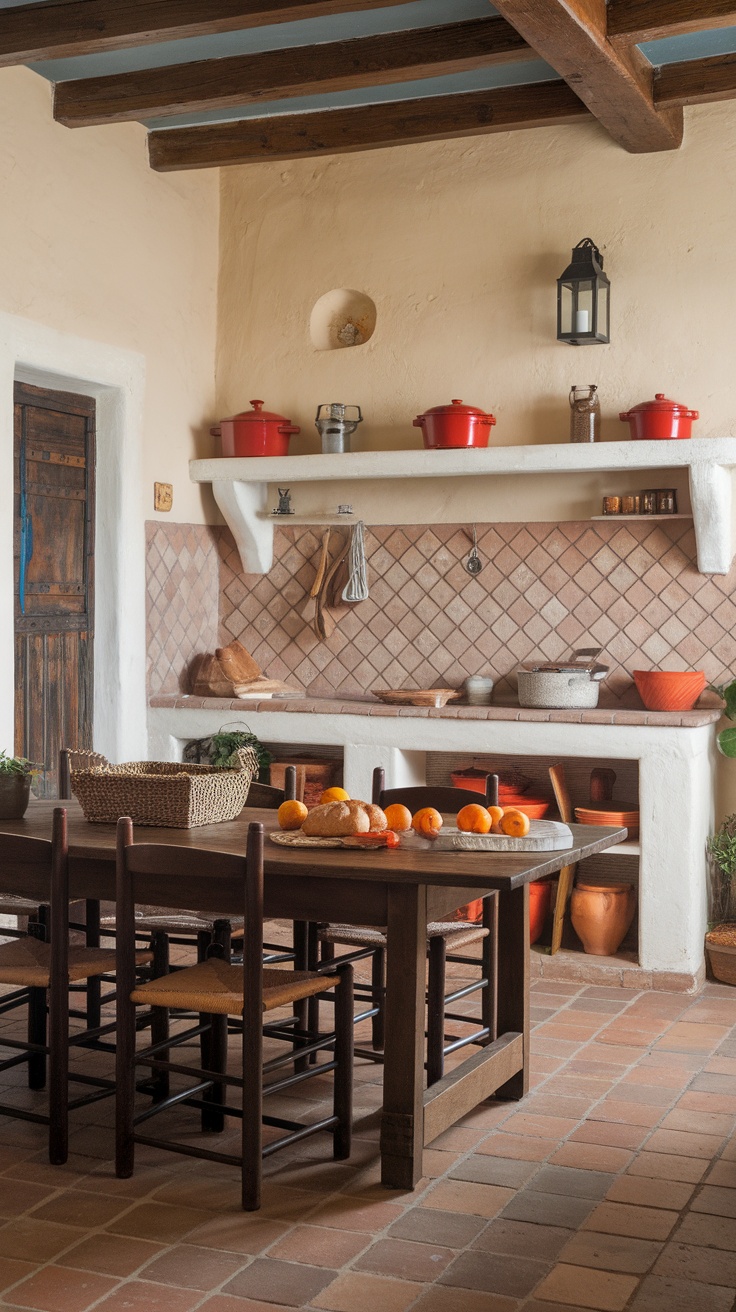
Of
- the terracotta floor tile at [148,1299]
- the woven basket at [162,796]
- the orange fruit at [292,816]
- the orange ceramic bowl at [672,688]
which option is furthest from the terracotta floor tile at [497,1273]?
the orange ceramic bowl at [672,688]

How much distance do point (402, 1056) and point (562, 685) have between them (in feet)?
8.78

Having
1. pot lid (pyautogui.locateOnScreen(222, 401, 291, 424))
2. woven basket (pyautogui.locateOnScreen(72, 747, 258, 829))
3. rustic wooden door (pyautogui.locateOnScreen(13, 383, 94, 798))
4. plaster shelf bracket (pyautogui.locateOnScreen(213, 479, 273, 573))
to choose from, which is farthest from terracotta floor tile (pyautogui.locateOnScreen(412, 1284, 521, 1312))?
pot lid (pyautogui.locateOnScreen(222, 401, 291, 424))

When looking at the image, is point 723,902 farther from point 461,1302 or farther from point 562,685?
point 461,1302

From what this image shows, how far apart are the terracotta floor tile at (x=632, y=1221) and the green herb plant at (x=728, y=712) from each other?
2530 millimetres

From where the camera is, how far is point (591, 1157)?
3.52 meters

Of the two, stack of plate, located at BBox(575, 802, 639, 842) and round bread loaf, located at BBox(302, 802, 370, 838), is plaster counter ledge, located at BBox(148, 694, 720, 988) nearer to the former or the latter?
stack of plate, located at BBox(575, 802, 639, 842)

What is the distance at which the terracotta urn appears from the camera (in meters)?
5.54

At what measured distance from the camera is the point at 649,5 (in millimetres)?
4422

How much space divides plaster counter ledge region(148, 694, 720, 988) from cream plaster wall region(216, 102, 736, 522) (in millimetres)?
1085

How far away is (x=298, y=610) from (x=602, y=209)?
7.67 ft

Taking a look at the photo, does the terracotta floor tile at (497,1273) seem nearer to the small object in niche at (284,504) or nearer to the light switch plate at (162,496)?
the light switch plate at (162,496)

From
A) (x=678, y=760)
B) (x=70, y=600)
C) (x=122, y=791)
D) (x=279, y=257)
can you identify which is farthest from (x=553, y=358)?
(x=122, y=791)

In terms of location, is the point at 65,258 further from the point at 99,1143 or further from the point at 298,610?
the point at 99,1143

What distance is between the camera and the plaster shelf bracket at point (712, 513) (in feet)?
18.2
